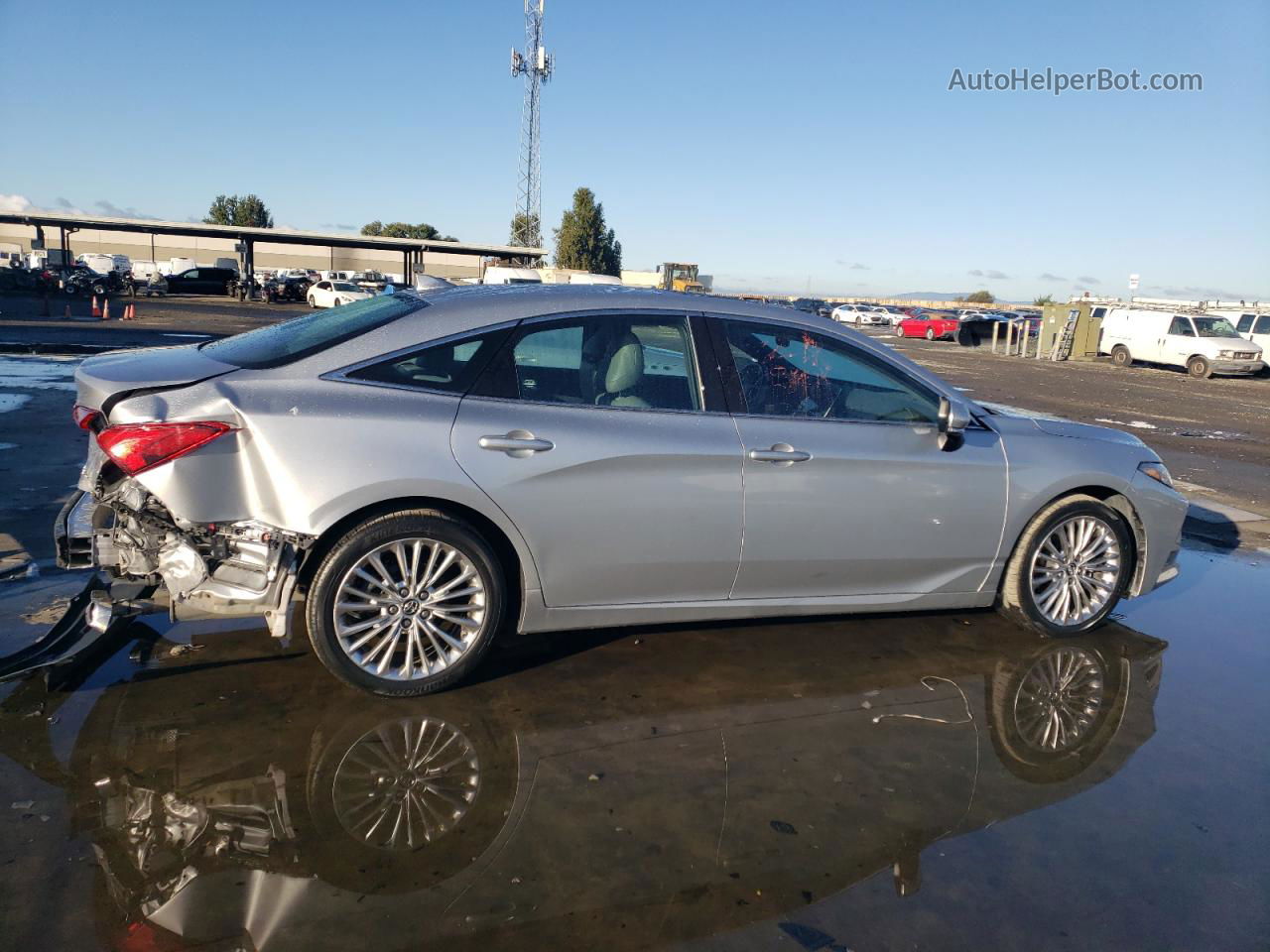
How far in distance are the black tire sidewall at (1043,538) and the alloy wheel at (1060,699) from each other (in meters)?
0.14

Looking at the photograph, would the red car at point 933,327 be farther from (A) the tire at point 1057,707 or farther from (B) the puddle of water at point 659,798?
(B) the puddle of water at point 659,798

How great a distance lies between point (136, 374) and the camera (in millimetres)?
3768

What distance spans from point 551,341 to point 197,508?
5.19ft

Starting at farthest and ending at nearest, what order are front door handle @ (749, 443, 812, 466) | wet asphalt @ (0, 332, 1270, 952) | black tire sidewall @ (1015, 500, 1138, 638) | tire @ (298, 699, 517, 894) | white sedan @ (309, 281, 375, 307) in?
white sedan @ (309, 281, 375, 307) < black tire sidewall @ (1015, 500, 1138, 638) < front door handle @ (749, 443, 812, 466) < tire @ (298, 699, 517, 894) < wet asphalt @ (0, 332, 1270, 952)

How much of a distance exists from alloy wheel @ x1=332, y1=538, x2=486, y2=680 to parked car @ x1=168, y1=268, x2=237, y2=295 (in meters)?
52.6

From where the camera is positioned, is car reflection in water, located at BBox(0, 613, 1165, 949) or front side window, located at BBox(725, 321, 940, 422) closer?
car reflection in water, located at BBox(0, 613, 1165, 949)

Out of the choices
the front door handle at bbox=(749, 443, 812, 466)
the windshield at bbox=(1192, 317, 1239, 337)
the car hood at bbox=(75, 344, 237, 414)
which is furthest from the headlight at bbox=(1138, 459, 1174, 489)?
the windshield at bbox=(1192, 317, 1239, 337)

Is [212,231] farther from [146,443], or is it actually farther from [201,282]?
[146,443]

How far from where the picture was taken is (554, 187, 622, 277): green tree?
84625 mm

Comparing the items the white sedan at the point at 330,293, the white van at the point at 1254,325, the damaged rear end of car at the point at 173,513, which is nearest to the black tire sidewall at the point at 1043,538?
the damaged rear end of car at the point at 173,513

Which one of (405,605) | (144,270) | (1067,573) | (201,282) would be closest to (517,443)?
(405,605)

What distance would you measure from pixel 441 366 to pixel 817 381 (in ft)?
5.84

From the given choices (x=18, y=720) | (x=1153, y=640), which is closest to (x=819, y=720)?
(x=1153, y=640)

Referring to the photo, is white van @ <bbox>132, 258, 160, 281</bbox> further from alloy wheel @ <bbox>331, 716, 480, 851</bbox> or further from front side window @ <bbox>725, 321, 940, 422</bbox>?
alloy wheel @ <bbox>331, 716, 480, 851</bbox>
